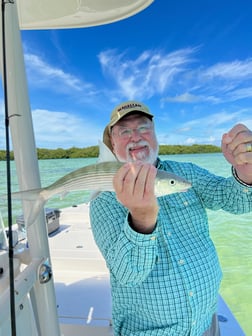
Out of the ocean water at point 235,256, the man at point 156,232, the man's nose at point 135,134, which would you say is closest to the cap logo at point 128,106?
the man at point 156,232

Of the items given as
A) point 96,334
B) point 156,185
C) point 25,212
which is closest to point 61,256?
point 96,334

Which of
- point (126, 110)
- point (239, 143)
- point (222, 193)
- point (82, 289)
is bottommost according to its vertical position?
point (82, 289)

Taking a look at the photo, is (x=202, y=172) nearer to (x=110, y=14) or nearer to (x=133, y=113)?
(x=133, y=113)

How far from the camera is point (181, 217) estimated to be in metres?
1.28

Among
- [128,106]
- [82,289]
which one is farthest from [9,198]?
[82,289]

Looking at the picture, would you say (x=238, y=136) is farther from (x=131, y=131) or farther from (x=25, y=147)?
(x=25, y=147)

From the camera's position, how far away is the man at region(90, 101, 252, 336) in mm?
934

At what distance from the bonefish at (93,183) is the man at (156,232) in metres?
0.04

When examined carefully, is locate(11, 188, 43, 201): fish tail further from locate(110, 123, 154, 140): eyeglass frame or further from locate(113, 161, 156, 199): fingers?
locate(110, 123, 154, 140): eyeglass frame

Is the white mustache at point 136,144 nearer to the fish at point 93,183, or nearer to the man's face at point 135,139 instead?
the man's face at point 135,139

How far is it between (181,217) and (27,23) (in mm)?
1453

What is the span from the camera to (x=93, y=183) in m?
0.89

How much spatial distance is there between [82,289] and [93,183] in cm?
193

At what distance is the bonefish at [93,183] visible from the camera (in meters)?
0.86
